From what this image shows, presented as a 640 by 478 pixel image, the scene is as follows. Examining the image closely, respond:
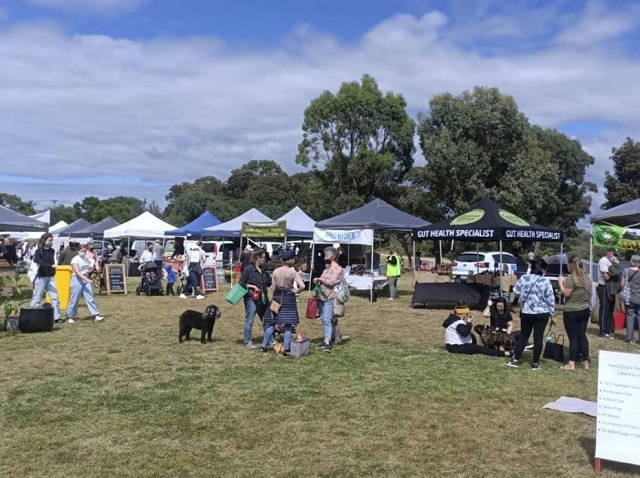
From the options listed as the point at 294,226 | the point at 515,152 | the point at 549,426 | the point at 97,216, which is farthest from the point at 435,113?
the point at 97,216

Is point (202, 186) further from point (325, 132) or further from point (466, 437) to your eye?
point (466, 437)

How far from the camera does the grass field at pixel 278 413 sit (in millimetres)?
4895

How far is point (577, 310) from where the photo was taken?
841 cm

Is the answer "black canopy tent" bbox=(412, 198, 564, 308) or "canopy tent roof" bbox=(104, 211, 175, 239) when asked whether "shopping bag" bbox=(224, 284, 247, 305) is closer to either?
"black canopy tent" bbox=(412, 198, 564, 308)

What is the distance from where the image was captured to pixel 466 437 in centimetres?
557

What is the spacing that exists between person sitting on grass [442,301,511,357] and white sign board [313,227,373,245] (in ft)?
26.7

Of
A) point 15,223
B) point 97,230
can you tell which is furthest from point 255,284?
point 97,230

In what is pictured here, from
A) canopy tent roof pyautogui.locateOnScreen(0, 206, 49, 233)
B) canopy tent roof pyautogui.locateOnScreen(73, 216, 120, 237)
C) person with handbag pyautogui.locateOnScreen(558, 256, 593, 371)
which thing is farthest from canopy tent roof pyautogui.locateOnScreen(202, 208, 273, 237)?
person with handbag pyautogui.locateOnScreen(558, 256, 593, 371)

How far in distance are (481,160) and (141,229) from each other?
1649 cm

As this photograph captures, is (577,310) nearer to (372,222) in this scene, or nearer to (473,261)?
(372,222)

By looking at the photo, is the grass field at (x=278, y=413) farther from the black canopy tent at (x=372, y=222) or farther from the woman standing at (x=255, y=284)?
the black canopy tent at (x=372, y=222)

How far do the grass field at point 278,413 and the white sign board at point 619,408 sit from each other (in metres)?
0.25

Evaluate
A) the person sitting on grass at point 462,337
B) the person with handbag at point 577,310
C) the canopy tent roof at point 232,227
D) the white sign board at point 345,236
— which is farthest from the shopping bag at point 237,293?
the canopy tent roof at point 232,227

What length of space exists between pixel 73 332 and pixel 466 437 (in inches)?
312
